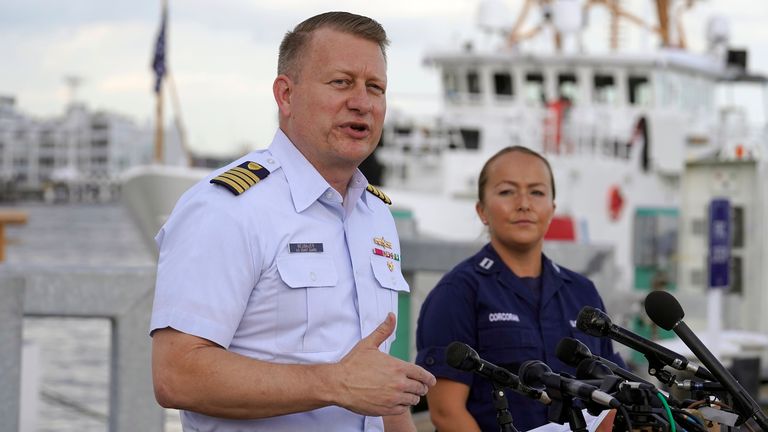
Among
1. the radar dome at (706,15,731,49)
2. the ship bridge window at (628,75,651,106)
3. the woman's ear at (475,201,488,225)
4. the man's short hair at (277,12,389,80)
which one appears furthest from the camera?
the radar dome at (706,15,731,49)

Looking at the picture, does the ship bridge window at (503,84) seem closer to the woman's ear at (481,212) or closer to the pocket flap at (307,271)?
the woman's ear at (481,212)

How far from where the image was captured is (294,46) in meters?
2.69

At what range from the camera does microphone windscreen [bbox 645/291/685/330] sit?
2549 mm

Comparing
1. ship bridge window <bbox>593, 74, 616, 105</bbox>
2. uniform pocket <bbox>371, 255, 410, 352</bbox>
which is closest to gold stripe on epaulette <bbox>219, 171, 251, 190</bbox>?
uniform pocket <bbox>371, 255, 410, 352</bbox>

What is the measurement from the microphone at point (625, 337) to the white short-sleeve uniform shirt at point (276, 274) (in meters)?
0.45

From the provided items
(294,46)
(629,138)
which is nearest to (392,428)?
(294,46)

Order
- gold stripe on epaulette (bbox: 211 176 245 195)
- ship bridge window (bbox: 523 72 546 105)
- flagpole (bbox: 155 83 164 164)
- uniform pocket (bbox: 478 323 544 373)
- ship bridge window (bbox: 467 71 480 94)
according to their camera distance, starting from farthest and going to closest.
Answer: ship bridge window (bbox: 467 71 480 94), ship bridge window (bbox: 523 72 546 105), flagpole (bbox: 155 83 164 164), uniform pocket (bbox: 478 323 544 373), gold stripe on epaulette (bbox: 211 176 245 195)

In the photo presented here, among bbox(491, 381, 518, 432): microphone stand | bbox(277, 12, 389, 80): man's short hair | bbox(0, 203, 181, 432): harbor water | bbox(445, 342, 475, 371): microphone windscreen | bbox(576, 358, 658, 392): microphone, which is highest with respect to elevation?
bbox(277, 12, 389, 80): man's short hair

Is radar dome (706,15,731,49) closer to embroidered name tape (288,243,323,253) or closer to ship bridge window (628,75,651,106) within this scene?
ship bridge window (628,75,651,106)

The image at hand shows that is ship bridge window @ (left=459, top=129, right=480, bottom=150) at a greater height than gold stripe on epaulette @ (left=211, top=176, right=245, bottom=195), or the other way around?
gold stripe on epaulette @ (left=211, top=176, right=245, bottom=195)

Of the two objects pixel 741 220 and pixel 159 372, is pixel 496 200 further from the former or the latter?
pixel 741 220

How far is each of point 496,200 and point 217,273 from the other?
1598 millimetres

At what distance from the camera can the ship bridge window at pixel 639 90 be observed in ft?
78.5

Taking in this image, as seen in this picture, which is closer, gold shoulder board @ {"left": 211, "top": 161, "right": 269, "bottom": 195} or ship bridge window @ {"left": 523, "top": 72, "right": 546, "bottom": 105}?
gold shoulder board @ {"left": 211, "top": 161, "right": 269, "bottom": 195}
